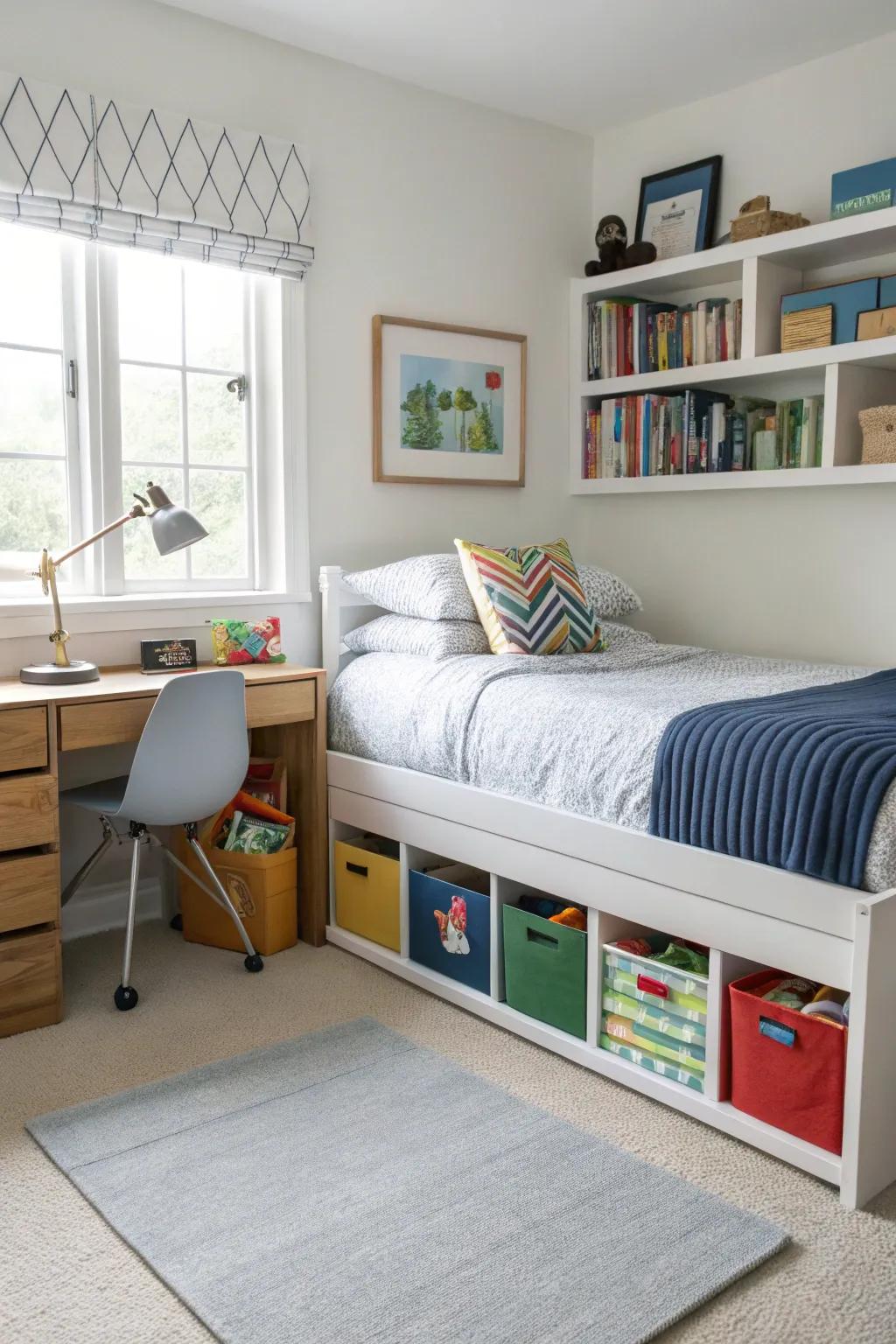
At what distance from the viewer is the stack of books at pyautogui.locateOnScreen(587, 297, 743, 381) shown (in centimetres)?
342

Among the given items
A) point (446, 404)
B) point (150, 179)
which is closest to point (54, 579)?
point (150, 179)

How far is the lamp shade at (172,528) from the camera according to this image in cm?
269

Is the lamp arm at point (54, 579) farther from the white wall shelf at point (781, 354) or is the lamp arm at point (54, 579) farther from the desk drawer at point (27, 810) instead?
the white wall shelf at point (781, 354)

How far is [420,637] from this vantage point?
9.89 ft

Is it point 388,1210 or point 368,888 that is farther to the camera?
point 368,888

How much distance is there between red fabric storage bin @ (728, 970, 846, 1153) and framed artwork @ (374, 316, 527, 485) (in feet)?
6.76

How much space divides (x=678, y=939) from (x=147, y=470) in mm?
1872

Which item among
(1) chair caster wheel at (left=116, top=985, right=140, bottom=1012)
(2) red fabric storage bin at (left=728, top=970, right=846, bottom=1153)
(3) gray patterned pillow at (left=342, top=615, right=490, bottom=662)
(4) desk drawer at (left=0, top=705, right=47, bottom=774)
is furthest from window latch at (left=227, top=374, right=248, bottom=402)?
(2) red fabric storage bin at (left=728, top=970, right=846, bottom=1153)

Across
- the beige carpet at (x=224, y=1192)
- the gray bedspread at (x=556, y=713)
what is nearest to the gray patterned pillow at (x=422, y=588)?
the gray bedspread at (x=556, y=713)

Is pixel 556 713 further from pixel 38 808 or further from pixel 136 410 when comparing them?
pixel 136 410

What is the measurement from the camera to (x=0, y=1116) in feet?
6.95

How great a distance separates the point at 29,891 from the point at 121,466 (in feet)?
3.85

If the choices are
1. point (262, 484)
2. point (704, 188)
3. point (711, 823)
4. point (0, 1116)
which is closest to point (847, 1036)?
point (711, 823)

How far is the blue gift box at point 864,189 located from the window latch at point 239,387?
1.72 metres
